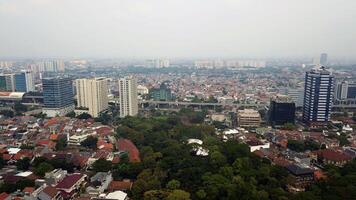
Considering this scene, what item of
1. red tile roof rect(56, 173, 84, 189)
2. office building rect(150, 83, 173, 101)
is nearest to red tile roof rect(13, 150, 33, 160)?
red tile roof rect(56, 173, 84, 189)

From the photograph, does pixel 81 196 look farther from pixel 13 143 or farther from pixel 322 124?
pixel 322 124

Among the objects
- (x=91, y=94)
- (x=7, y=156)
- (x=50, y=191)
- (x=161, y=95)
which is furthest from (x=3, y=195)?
(x=161, y=95)

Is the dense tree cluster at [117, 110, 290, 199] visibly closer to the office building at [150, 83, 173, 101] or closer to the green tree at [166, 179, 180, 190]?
the green tree at [166, 179, 180, 190]

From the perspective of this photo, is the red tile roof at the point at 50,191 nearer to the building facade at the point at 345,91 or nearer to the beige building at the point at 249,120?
the beige building at the point at 249,120

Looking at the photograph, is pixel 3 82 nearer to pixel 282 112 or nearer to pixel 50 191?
pixel 50 191

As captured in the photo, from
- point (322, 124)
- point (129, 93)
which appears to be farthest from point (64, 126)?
point (322, 124)

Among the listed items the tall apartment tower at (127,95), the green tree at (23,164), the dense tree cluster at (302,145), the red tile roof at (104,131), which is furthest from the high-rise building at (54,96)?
the dense tree cluster at (302,145)
